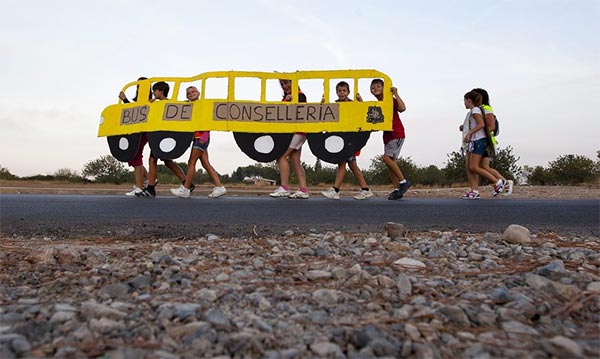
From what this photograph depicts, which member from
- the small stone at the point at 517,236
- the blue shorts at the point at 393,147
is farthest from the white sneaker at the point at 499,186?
the small stone at the point at 517,236

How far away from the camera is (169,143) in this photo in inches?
340

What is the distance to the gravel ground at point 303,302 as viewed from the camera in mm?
1772

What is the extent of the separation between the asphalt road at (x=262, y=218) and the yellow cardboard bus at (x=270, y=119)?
2214mm

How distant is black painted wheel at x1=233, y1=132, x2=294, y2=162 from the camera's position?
8680 mm

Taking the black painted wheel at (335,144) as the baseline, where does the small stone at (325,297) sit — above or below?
below

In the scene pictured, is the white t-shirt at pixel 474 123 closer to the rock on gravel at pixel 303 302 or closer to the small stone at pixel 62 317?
the rock on gravel at pixel 303 302

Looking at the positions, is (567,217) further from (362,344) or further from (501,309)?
(362,344)

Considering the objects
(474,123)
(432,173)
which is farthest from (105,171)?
(474,123)

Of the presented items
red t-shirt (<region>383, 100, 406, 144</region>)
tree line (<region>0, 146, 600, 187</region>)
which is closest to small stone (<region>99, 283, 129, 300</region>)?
red t-shirt (<region>383, 100, 406, 144</region>)

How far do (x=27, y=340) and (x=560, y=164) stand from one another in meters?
36.7

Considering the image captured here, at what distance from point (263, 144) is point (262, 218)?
3.60 meters

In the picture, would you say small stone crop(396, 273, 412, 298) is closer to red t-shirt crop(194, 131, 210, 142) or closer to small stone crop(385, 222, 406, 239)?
small stone crop(385, 222, 406, 239)

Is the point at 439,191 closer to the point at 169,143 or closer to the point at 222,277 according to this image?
the point at 169,143

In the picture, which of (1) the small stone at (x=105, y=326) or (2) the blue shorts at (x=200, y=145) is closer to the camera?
(1) the small stone at (x=105, y=326)
